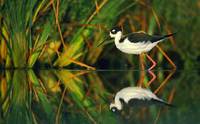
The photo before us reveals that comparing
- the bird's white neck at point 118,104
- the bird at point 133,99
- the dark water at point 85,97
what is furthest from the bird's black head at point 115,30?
the bird's white neck at point 118,104

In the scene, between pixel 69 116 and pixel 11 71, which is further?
pixel 11 71

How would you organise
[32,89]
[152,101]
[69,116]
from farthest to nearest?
1. [32,89]
2. [152,101]
3. [69,116]

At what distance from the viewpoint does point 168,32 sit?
5.19 metres

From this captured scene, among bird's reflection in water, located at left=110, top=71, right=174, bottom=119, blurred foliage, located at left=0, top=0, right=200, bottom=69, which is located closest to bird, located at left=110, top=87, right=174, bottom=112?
bird's reflection in water, located at left=110, top=71, right=174, bottom=119

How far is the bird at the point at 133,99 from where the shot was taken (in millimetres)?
2771

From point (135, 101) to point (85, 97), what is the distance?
401 mm

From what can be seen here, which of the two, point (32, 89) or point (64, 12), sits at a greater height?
point (64, 12)

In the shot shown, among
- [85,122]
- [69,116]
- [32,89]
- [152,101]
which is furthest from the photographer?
[32,89]

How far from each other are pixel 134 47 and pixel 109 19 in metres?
0.51

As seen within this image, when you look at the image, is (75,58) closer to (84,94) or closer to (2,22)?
(2,22)

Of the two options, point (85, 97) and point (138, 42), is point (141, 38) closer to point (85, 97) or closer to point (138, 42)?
point (138, 42)

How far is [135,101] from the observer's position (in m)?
2.88

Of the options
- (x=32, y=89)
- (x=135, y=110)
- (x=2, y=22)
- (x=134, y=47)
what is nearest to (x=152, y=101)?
(x=135, y=110)

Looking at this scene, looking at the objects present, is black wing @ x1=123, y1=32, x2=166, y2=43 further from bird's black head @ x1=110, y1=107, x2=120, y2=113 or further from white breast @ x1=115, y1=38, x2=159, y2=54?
bird's black head @ x1=110, y1=107, x2=120, y2=113
